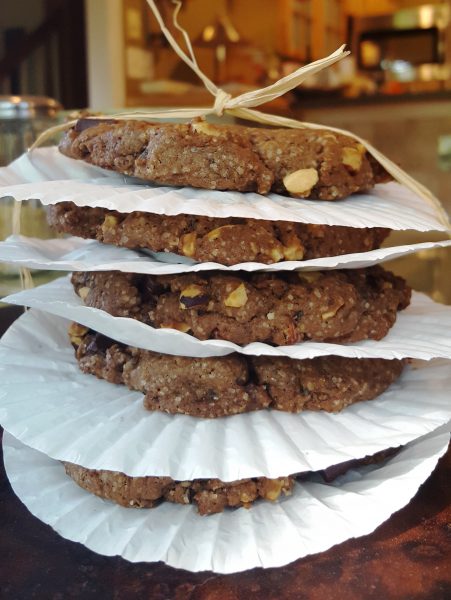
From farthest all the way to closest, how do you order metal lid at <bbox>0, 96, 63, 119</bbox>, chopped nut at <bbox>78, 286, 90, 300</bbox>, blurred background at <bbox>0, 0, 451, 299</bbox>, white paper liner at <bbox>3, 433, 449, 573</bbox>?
blurred background at <bbox>0, 0, 451, 299</bbox> → metal lid at <bbox>0, 96, 63, 119</bbox> → chopped nut at <bbox>78, 286, 90, 300</bbox> → white paper liner at <bbox>3, 433, 449, 573</bbox>

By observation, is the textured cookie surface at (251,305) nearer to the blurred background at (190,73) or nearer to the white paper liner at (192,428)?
the white paper liner at (192,428)

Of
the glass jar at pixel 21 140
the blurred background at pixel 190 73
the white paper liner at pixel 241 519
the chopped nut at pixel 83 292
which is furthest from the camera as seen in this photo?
the blurred background at pixel 190 73

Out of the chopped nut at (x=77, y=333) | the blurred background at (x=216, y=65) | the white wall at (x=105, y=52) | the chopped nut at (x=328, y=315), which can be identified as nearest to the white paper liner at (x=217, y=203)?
the chopped nut at (x=328, y=315)

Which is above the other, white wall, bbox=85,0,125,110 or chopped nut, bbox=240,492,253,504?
white wall, bbox=85,0,125,110

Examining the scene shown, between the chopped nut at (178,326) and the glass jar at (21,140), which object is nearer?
the chopped nut at (178,326)

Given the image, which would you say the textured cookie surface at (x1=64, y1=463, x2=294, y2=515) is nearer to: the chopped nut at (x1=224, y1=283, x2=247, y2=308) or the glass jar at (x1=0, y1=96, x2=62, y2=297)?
the chopped nut at (x1=224, y1=283, x2=247, y2=308)

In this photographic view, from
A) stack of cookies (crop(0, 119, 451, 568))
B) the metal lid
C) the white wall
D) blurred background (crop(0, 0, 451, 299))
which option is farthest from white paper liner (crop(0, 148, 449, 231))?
the white wall

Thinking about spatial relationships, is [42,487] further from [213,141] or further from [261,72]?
[261,72]

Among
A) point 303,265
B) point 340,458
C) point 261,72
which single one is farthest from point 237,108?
point 261,72
